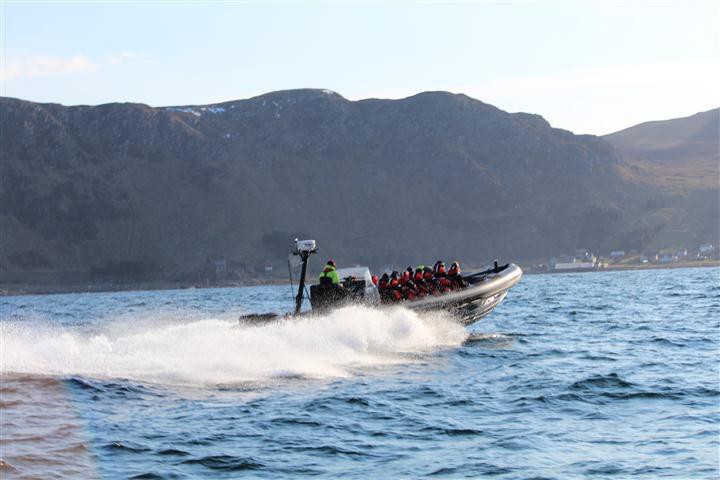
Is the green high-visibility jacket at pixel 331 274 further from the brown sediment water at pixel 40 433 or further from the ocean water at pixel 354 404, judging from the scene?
the brown sediment water at pixel 40 433

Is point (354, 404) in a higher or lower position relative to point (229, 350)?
lower

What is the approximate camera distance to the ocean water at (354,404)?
1080 centimetres

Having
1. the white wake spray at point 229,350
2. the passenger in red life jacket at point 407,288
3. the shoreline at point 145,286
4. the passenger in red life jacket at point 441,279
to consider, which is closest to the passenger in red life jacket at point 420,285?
the passenger in red life jacket at point 407,288

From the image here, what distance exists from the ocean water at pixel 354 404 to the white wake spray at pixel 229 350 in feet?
0.16

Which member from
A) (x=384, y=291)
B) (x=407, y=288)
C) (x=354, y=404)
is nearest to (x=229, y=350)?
(x=354, y=404)

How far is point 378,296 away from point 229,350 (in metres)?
4.97

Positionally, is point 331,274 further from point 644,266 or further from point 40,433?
point 644,266

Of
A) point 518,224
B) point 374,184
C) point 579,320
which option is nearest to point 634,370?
point 579,320

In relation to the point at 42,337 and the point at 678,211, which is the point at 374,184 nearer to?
the point at 678,211

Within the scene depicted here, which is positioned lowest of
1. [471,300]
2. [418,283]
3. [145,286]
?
[145,286]

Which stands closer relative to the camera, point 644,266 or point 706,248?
point 644,266

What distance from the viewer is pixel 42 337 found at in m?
18.9

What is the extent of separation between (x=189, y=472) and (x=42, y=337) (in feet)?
31.5

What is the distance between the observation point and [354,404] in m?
14.2
